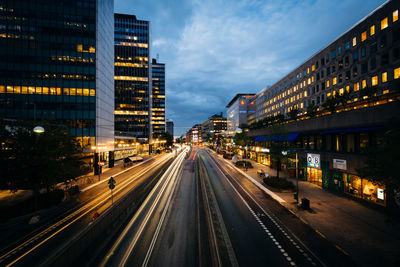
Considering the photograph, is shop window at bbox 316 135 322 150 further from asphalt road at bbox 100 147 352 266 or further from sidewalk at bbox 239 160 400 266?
asphalt road at bbox 100 147 352 266

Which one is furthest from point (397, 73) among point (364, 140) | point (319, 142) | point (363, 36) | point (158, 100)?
point (158, 100)

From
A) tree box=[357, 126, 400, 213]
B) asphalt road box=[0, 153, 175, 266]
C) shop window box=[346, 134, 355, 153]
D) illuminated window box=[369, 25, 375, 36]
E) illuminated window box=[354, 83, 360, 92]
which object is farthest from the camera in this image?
illuminated window box=[354, 83, 360, 92]

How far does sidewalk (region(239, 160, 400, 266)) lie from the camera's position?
332 inches

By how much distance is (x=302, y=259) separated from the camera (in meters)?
8.36

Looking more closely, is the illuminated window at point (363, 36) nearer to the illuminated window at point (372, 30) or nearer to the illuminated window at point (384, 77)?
the illuminated window at point (372, 30)

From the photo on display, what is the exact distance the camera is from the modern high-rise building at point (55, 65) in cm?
3331

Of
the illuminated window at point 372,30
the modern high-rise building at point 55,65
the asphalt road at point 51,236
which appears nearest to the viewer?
the asphalt road at point 51,236

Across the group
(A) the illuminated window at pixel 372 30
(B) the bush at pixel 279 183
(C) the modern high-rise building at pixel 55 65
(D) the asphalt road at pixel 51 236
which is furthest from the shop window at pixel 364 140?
(C) the modern high-rise building at pixel 55 65

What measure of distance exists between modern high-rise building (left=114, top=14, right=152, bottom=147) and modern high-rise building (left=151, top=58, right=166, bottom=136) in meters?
37.8

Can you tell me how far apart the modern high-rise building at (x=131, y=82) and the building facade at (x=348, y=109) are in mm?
61571

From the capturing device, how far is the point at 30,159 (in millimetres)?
14148

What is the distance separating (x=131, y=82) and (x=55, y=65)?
160ft

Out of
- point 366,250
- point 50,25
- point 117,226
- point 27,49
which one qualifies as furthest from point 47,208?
point 50,25

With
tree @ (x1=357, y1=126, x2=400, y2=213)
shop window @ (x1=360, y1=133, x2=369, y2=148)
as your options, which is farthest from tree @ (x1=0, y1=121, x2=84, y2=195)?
shop window @ (x1=360, y1=133, x2=369, y2=148)
